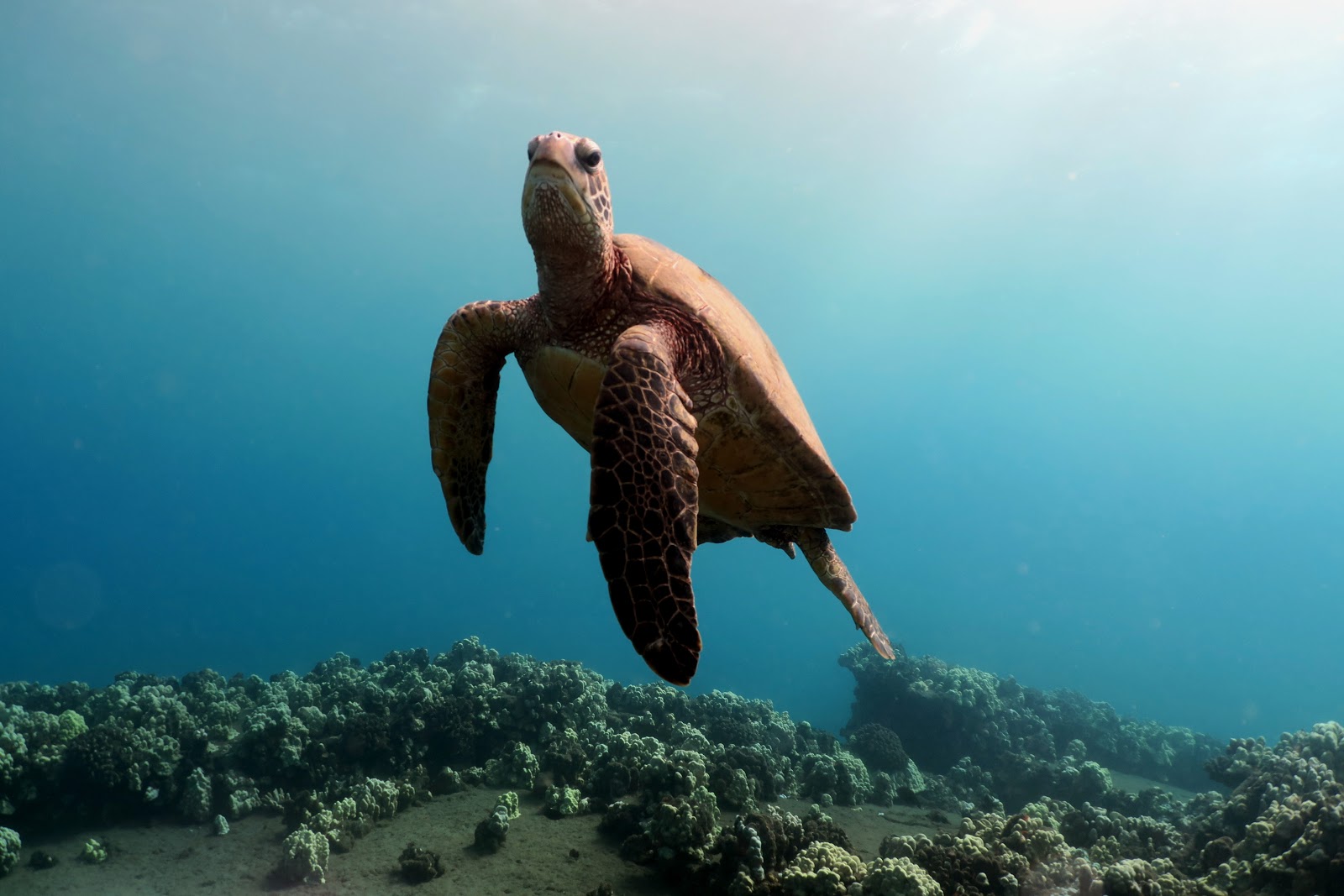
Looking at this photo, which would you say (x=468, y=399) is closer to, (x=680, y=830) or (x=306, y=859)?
(x=680, y=830)

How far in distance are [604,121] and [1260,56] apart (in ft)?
114

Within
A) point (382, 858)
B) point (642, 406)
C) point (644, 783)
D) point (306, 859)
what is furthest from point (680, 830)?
point (642, 406)

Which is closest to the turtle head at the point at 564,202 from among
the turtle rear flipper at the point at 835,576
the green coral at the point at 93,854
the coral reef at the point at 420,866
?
the turtle rear flipper at the point at 835,576

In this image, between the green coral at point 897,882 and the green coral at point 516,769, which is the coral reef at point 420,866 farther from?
the green coral at point 897,882

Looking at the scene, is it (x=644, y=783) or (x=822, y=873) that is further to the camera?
(x=644, y=783)

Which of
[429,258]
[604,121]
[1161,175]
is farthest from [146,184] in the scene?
[1161,175]

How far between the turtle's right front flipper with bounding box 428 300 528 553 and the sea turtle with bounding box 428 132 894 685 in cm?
1

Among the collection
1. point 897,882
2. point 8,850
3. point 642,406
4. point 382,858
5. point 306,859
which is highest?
point 642,406

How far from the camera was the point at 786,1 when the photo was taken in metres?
28.3

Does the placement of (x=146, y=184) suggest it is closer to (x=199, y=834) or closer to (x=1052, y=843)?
(x=199, y=834)

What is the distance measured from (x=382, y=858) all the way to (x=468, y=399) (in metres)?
5.32

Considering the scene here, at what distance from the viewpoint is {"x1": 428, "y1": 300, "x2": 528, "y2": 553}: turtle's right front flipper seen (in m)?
4.11

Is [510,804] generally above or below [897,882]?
below

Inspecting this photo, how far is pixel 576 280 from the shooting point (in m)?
3.40
